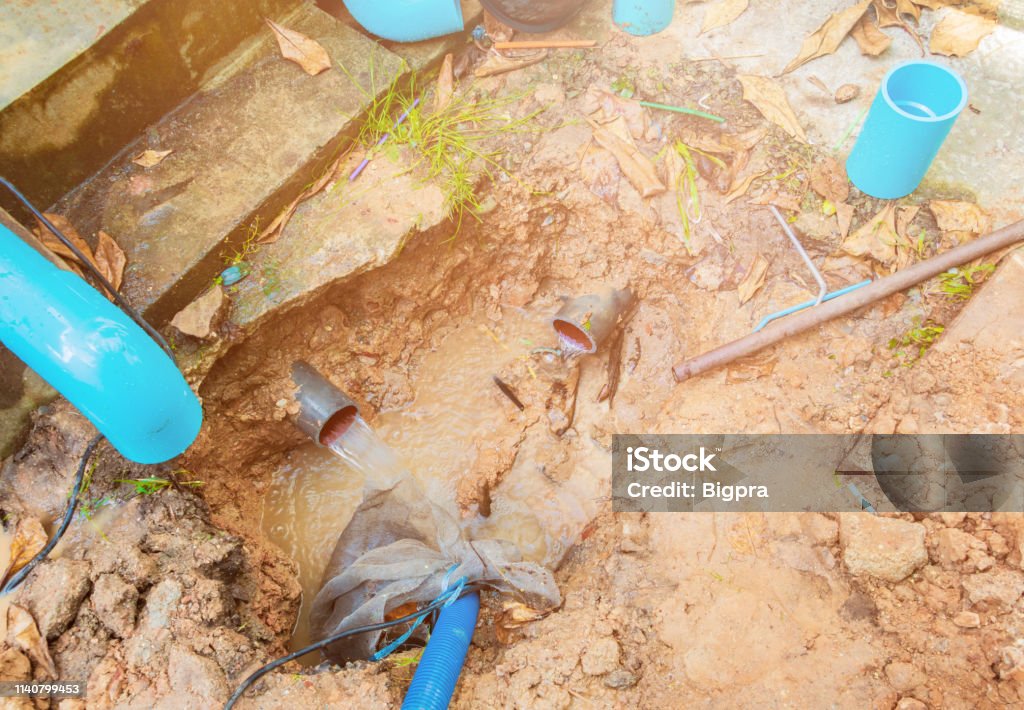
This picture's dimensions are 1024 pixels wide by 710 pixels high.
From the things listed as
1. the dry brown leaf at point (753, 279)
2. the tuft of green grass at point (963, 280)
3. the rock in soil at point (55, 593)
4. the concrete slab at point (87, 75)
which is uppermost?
the concrete slab at point (87, 75)

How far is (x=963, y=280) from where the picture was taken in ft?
9.09

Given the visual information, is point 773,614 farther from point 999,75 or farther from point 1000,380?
point 999,75

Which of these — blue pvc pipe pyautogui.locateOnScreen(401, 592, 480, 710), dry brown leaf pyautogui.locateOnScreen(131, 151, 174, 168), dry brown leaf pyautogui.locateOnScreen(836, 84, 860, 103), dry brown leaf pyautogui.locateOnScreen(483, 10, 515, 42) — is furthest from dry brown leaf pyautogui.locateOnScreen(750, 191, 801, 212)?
dry brown leaf pyautogui.locateOnScreen(131, 151, 174, 168)

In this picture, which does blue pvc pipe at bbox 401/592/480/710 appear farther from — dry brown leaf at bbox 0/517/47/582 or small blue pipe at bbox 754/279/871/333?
small blue pipe at bbox 754/279/871/333

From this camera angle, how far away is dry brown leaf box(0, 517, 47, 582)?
2.46 meters

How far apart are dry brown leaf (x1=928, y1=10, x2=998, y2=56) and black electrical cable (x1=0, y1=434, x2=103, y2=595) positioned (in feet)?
13.9

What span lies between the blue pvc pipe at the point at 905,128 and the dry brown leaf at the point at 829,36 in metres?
0.61

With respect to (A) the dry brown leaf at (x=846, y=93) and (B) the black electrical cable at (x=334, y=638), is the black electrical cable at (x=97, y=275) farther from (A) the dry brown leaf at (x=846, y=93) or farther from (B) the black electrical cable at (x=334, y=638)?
(A) the dry brown leaf at (x=846, y=93)

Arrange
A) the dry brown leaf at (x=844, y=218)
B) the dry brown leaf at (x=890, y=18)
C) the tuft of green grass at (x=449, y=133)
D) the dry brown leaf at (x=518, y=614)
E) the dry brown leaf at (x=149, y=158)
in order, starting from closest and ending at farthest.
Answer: the dry brown leaf at (x=518, y=614)
the dry brown leaf at (x=844, y=218)
the dry brown leaf at (x=149, y=158)
the tuft of green grass at (x=449, y=133)
the dry brown leaf at (x=890, y=18)

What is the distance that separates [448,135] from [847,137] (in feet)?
6.22

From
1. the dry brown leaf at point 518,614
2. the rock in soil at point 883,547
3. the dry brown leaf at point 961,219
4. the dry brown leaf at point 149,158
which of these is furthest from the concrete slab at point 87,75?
the rock in soil at point 883,547

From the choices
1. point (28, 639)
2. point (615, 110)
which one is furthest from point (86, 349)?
point (615, 110)

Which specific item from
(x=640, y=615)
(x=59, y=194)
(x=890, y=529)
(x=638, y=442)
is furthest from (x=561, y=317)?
(x=59, y=194)

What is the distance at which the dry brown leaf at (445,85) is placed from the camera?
136 inches
